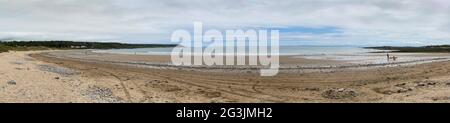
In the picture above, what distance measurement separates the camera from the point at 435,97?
18266 millimetres

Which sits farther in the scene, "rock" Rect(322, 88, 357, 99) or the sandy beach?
"rock" Rect(322, 88, 357, 99)

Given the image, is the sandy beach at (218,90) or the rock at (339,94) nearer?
the sandy beach at (218,90)

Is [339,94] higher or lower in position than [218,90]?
higher

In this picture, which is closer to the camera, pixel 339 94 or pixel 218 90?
pixel 339 94

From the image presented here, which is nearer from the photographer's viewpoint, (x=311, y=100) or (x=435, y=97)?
(x=435, y=97)
